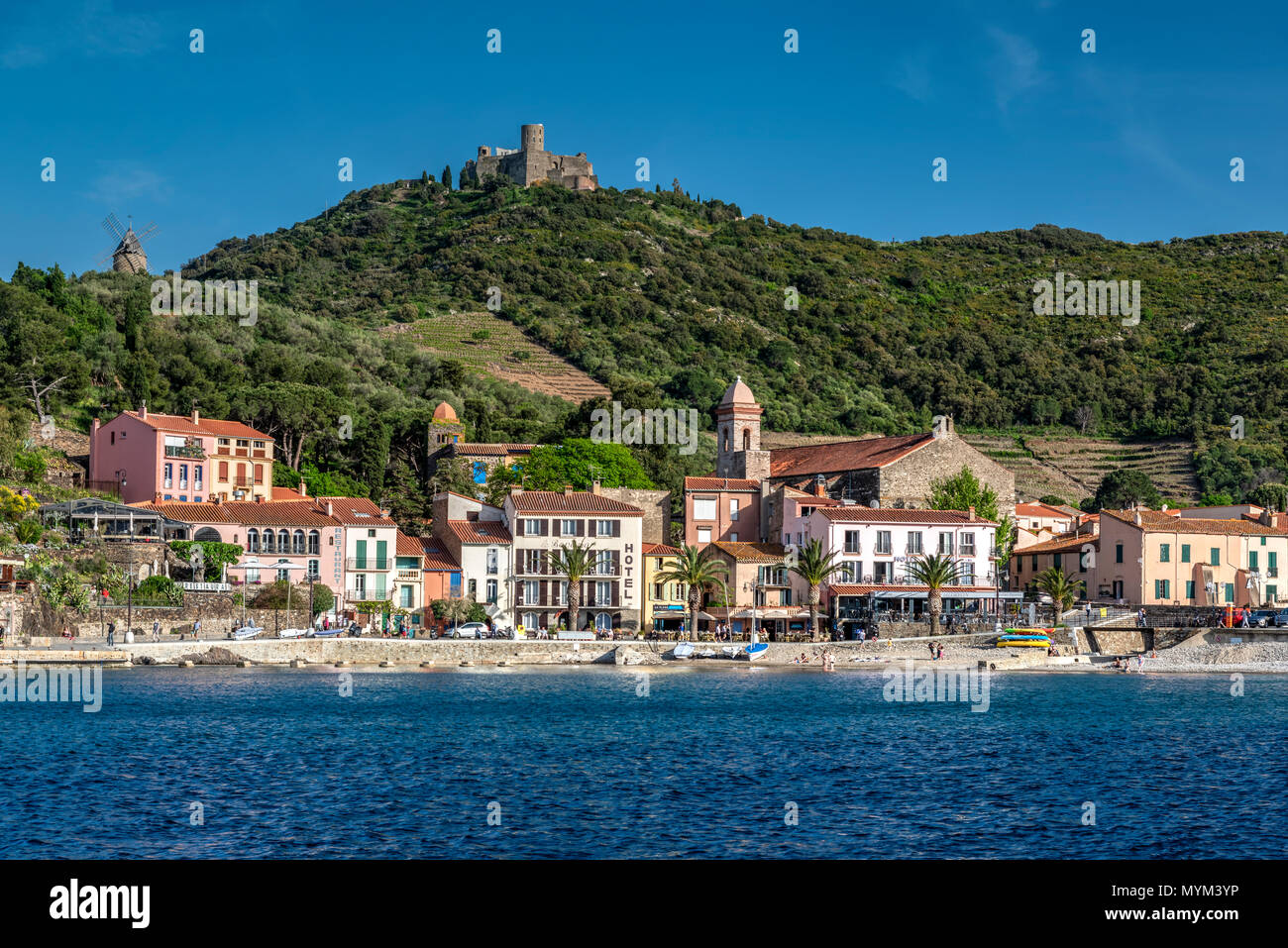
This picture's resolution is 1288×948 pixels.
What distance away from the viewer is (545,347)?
133 meters

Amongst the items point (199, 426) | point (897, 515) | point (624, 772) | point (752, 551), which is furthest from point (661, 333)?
point (624, 772)

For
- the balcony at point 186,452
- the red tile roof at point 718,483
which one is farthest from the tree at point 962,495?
the balcony at point 186,452

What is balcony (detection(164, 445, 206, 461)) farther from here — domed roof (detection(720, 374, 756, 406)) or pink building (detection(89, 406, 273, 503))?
domed roof (detection(720, 374, 756, 406))

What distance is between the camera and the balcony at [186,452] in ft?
236

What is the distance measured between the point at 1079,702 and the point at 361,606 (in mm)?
33493

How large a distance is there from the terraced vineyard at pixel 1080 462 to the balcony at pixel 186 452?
5807cm

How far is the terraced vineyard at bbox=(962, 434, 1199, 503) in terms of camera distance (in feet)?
333

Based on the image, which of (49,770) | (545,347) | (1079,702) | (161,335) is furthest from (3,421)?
(545,347)

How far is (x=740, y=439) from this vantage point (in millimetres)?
81125

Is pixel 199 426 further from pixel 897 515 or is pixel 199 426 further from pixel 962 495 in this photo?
pixel 962 495

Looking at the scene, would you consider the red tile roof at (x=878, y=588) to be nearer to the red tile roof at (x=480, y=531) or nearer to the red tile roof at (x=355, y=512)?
the red tile roof at (x=480, y=531)

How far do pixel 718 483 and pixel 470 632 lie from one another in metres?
20.2
